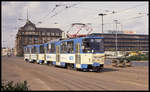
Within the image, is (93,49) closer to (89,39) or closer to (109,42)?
(89,39)

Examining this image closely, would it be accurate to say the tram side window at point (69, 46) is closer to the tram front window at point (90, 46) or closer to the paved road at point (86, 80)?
the tram front window at point (90, 46)

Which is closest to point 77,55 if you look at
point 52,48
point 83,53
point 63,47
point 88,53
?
point 83,53

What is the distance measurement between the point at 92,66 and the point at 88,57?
0.94 metres

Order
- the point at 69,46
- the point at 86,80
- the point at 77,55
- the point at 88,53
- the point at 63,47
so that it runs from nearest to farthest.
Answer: the point at 86,80 < the point at 88,53 < the point at 77,55 < the point at 69,46 < the point at 63,47

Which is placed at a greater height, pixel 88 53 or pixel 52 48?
pixel 52 48

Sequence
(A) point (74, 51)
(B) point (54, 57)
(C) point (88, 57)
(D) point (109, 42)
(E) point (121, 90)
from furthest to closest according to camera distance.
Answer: (D) point (109, 42) → (B) point (54, 57) → (A) point (74, 51) → (C) point (88, 57) → (E) point (121, 90)

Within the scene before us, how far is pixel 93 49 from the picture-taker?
2003 cm

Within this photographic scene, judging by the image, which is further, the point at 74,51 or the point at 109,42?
the point at 109,42

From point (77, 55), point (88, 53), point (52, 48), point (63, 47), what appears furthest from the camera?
point (52, 48)

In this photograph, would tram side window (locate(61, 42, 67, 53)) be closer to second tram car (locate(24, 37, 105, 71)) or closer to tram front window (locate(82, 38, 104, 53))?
second tram car (locate(24, 37, 105, 71))

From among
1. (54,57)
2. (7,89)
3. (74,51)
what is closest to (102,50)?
(74,51)

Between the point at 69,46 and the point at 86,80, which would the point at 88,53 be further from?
the point at 86,80

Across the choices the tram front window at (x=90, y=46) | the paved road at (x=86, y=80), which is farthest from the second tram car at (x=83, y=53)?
the paved road at (x=86, y=80)

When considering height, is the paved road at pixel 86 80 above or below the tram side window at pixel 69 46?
below
